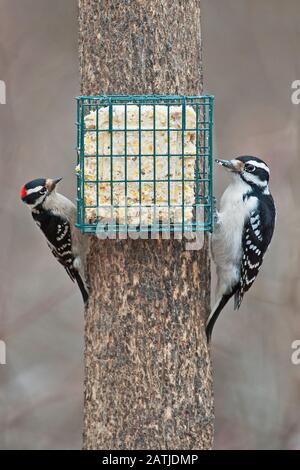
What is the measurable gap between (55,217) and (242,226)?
0.92 m

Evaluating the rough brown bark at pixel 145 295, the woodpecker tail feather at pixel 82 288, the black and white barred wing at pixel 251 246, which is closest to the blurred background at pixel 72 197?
the black and white barred wing at pixel 251 246

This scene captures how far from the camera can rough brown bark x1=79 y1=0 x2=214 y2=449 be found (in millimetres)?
4500

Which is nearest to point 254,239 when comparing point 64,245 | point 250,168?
point 250,168

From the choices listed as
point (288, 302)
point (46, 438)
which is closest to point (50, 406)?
point (46, 438)

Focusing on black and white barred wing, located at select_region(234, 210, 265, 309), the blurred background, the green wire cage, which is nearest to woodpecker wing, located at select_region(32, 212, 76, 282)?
the green wire cage

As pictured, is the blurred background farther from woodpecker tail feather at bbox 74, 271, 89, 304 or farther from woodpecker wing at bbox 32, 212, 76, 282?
woodpecker tail feather at bbox 74, 271, 89, 304

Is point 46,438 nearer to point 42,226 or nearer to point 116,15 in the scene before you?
point 42,226

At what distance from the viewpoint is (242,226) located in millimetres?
4879

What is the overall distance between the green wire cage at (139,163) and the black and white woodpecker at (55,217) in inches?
19.6

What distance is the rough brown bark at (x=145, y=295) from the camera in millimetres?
4500

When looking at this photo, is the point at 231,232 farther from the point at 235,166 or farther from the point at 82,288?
the point at 82,288

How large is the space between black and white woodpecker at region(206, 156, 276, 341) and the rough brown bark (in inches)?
12.5

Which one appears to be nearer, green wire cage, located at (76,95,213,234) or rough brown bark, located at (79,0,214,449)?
green wire cage, located at (76,95,213,234)

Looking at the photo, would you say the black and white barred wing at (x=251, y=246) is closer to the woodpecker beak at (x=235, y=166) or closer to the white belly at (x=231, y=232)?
the white belly at (x=231, y=232)
